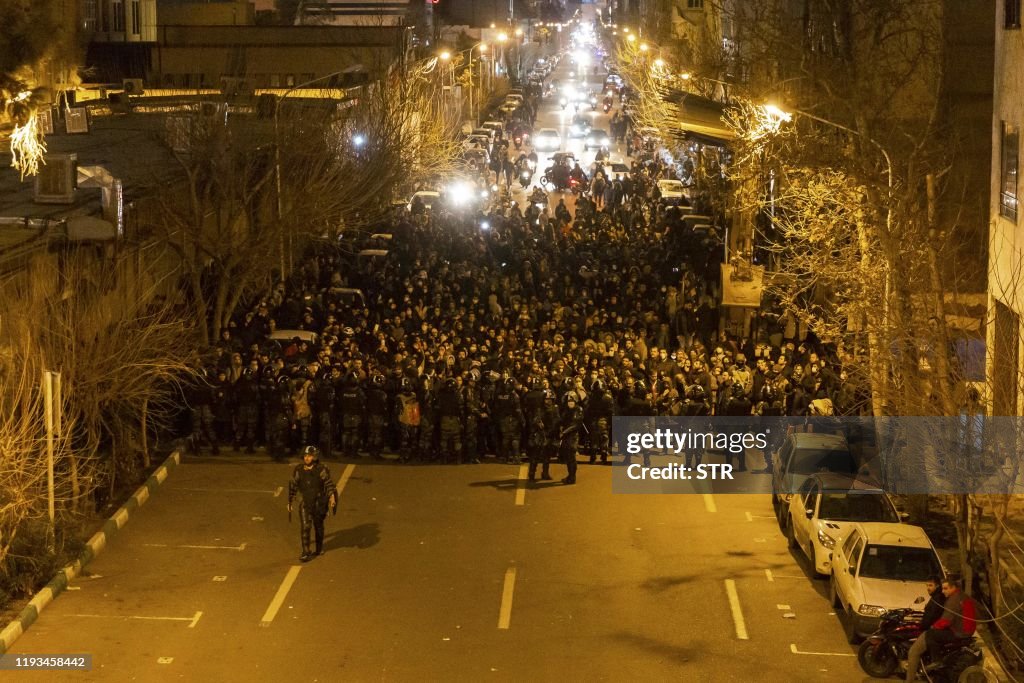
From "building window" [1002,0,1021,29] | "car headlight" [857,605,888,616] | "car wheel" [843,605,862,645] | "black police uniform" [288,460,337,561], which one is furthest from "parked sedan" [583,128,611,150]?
"car headlight" [857,605,888,616]

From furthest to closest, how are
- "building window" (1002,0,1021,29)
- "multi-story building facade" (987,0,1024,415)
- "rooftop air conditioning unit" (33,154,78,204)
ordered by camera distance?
1. "rooftop air conditioning unit" (33,154,78,204)
2. "building window" (1002,0,1021,29)
3. "multi-story building facade" (987,0,1024,415)

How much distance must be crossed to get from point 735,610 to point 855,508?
2166 millimetres

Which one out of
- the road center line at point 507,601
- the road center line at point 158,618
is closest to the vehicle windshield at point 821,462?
the road center line at point 507,601

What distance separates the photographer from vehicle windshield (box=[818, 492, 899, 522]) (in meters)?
16.7

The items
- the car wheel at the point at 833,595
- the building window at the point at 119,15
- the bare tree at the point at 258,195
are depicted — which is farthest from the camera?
the building window at the point at 119,15

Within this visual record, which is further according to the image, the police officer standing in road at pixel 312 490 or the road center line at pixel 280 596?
the police officer standing in road at pixel 312 490

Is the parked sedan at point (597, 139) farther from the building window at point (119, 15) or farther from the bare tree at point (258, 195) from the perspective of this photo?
the bare tree at point (258, 195)

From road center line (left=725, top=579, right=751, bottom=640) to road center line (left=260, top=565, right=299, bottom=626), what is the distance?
16.3 ft

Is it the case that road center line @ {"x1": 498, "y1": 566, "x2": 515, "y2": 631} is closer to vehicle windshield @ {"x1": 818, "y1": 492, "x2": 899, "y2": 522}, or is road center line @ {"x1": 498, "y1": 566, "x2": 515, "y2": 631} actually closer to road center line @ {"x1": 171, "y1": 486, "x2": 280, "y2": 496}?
vehicle windshield @ {"x1": 818, "y1": 492, "x2": 899, "y2": 522}

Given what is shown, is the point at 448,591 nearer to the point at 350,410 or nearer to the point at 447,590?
the point at 447,590

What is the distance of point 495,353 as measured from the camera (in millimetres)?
24531

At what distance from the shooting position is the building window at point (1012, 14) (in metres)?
19.1

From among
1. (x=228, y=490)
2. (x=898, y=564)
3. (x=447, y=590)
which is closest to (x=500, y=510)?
(x=447, y=590)

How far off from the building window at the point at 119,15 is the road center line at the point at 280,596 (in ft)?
155
